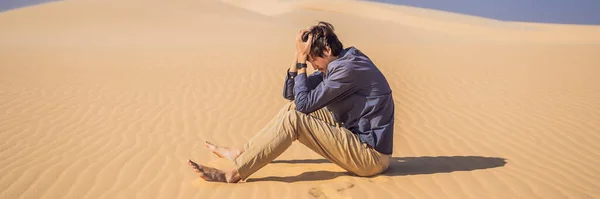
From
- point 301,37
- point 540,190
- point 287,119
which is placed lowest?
point 540,190

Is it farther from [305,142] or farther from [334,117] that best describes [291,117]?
[334,117]

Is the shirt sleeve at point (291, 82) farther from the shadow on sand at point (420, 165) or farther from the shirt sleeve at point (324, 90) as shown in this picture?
the shadow on sand at point (420, 165)

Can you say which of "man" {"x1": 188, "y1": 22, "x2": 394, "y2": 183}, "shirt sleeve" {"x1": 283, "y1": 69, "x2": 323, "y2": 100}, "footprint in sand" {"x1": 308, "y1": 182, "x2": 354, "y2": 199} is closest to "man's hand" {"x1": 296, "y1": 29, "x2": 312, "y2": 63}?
"man" {"x1": 188, "y1": 22, "x2": 394, "y2": 183}

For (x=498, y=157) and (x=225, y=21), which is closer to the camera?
(x=498, y=157)

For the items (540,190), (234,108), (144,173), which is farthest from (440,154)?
(234,108)

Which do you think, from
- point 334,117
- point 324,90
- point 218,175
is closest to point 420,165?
point 334,117

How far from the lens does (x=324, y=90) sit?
178 inches

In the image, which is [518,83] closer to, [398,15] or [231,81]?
[231,81]

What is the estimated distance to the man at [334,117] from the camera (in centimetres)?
455

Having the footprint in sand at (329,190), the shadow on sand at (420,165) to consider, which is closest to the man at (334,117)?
the footprint in sand at (329,190)

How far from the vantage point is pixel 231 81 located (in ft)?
36.0

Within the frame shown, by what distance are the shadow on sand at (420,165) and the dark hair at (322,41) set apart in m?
1.03

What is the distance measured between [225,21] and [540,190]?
91.9 ft

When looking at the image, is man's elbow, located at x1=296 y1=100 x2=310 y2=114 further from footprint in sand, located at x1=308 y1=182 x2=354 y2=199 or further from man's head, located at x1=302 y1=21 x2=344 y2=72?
footprint in sand, located at x1=308 y1=182 x2=354 y2=199
